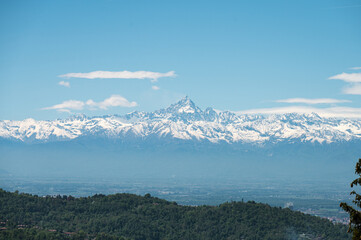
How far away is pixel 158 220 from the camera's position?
130125 millimetres

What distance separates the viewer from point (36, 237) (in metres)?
98.2

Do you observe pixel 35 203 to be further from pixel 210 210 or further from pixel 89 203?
pixel 210 210

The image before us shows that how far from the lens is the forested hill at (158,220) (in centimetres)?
12206

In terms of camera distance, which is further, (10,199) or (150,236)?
(10,199)

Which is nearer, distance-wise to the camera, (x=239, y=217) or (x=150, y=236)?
(x=150, y=236)

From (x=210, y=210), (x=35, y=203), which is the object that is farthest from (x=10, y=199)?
(x=210, y=210)

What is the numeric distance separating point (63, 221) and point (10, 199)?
15.8m

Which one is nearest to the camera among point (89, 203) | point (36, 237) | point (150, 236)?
point (36, 237)

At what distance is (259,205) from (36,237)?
59466mm

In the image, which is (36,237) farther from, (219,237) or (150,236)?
(219,237)

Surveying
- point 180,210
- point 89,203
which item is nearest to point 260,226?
point 180,210

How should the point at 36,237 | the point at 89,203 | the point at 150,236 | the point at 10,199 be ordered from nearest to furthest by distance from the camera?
the point at 36,237
the point at 150,236
the point at 10,199
the point at 89,203

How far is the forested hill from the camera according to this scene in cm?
12206

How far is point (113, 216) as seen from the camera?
130125 mm
